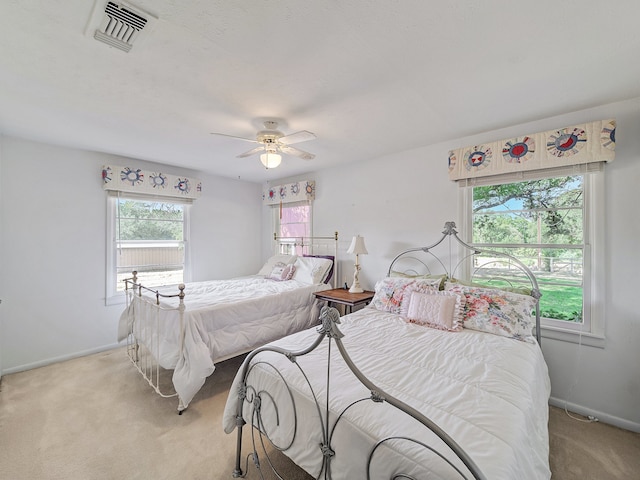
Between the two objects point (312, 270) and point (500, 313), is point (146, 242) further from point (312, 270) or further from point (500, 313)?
point (500, 313)

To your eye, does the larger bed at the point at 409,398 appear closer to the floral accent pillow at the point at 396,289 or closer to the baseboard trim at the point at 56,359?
the floral accent pillow at the point at 396,289

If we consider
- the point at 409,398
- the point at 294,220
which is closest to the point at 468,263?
the point at 409,398

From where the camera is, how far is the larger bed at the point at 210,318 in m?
2.22

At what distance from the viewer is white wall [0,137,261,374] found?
2.85 meters

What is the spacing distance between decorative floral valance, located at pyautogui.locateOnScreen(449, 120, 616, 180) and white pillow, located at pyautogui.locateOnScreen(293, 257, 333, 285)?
1.88 meters

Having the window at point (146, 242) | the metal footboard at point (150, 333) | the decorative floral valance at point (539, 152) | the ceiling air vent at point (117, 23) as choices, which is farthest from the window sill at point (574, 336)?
the window at point (146, 242)

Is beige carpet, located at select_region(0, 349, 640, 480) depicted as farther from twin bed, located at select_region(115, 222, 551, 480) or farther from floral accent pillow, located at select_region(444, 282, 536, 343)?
floral accent pillow, located at select_region(444, 282, 536, 343)

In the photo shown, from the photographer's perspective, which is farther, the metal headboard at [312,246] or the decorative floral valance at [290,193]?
the decorative floral valance at [290,193]

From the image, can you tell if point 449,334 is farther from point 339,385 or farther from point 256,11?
point 256,11

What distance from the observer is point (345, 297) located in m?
3.21

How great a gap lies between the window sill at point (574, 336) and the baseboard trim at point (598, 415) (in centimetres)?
51

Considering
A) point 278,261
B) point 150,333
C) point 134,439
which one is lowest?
point 134,439

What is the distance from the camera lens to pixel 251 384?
1.58 m

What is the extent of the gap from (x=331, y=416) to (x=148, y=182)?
3.73 metres
